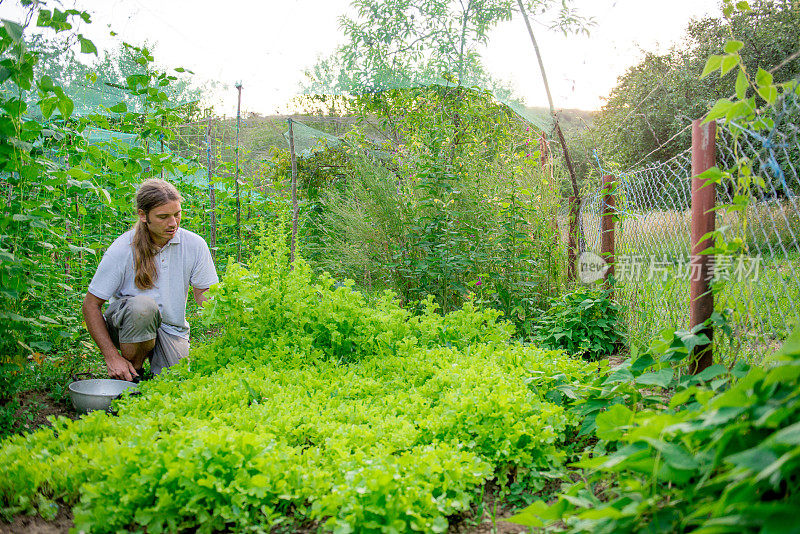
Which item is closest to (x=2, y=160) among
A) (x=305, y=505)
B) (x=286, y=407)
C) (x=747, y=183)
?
(x=286, y=407)

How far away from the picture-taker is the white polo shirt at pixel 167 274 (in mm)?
3172

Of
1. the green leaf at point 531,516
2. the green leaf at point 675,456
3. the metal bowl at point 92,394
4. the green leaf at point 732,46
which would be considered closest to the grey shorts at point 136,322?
the metal bowl at point 92,394

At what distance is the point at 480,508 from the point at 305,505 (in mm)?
622

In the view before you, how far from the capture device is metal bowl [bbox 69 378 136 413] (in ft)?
8.84

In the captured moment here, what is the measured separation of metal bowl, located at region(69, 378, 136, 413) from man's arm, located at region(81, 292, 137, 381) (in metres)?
0.12

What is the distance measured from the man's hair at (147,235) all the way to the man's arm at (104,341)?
0.28 m

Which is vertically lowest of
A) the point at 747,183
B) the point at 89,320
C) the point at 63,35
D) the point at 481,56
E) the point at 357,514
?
the point at 357,514

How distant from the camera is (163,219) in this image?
3256 mm

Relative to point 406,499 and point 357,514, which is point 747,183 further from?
point 357,514

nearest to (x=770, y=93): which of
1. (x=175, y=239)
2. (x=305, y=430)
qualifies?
(x=305, y=430)

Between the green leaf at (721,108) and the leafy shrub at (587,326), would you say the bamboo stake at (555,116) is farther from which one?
the green leaf at (721,108)

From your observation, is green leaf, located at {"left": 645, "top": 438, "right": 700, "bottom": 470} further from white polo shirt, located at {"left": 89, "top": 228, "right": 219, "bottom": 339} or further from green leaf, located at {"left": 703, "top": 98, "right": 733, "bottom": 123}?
white polo shirt, located at {"left": 89, "top": 228, "right": 219, "bottom": 339}

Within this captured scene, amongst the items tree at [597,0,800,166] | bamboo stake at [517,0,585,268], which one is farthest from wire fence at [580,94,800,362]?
tree at [597,0,800,166]

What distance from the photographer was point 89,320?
3.08 meters
